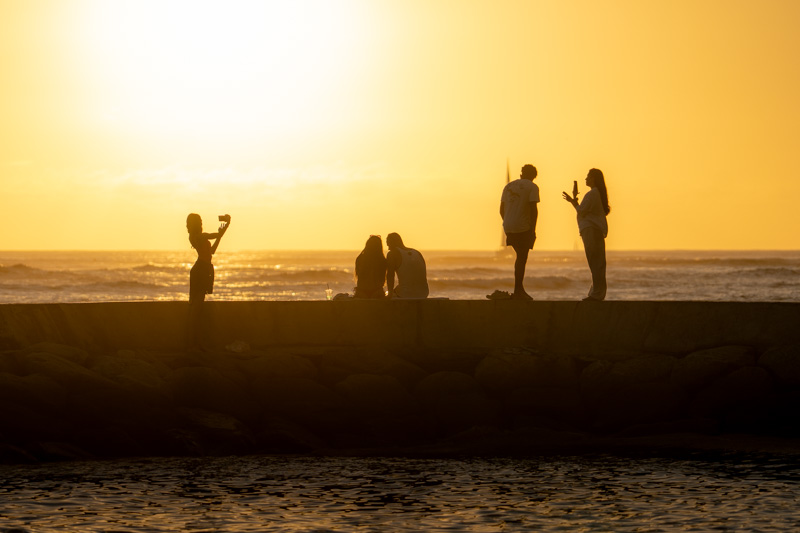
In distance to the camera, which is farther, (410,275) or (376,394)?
(410,275)

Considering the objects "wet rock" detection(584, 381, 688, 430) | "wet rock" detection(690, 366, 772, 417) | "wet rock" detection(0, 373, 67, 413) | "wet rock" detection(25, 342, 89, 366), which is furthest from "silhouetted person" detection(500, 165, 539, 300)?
"wet rock" detection(0, 373, 67, 413)

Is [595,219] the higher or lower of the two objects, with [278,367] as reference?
higher

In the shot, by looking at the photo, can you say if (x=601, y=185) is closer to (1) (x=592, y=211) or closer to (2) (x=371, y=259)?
(1) (x=592, y=211)

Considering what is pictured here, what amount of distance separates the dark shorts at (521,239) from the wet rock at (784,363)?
2962mm

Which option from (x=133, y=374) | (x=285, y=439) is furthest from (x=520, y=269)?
(x=133, y=374)

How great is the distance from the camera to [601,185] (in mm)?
13258

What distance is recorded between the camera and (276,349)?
13711mm

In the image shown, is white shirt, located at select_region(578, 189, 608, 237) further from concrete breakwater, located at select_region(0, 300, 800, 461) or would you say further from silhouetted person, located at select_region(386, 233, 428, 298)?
silhouetted person, located at select_region(386, 233, 428, 298)

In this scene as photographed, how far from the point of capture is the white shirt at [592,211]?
13.3 meters

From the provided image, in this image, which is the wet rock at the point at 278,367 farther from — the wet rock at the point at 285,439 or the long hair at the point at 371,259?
the long hair at the point at 371,259

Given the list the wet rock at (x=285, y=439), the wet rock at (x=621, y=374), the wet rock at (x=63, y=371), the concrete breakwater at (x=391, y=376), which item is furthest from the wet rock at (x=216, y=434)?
the wet rock at (x=621, y=374)

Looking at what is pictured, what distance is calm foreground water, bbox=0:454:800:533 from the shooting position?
7.93m

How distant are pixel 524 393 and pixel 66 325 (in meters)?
5.63

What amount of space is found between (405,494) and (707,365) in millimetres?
5128
